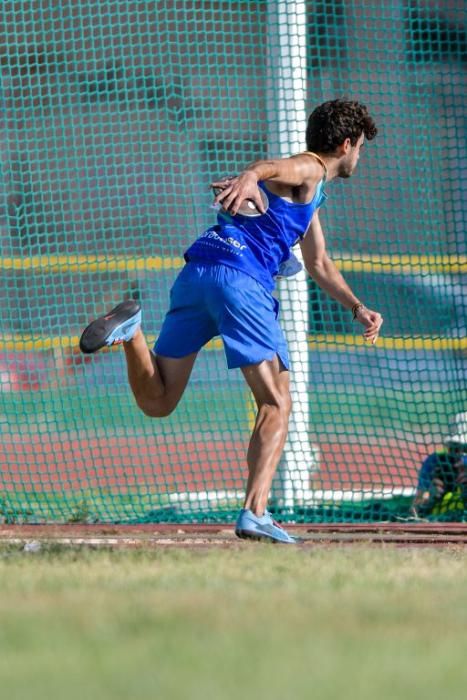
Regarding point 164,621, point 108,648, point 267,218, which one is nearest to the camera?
point 108,648

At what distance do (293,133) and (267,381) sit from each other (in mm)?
3028

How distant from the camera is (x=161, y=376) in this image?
6227mm

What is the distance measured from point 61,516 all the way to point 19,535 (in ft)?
3.52

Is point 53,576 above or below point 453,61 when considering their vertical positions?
below

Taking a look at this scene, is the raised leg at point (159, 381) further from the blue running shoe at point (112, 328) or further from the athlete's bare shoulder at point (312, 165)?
the athlete's bare shoulder at point (312, 165)

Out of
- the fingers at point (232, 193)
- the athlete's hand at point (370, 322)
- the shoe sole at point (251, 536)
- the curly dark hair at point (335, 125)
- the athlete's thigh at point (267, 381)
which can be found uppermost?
the curly dark hair at point (335, 125)

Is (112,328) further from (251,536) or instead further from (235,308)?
(251,536)

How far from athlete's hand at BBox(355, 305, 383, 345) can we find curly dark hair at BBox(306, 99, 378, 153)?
2.70 feet

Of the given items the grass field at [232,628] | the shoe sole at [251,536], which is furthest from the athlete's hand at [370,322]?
the grass field at [232,628]

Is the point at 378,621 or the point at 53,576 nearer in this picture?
the point at 378,621

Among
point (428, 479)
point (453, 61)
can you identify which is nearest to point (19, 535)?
point (428, 479)

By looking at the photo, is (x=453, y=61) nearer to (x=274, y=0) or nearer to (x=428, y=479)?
(x=274, y=0)

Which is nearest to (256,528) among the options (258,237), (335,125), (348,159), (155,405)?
(155,405)

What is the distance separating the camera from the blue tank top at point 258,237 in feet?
19.3
